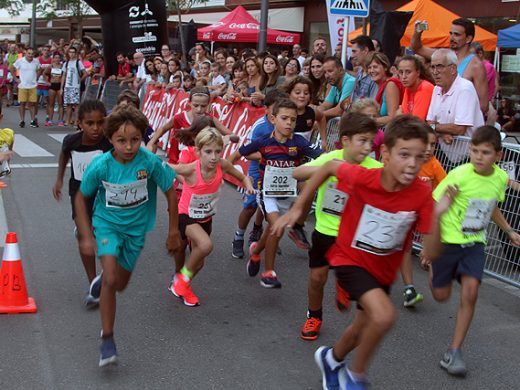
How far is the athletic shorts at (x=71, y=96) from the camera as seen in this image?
17875mm

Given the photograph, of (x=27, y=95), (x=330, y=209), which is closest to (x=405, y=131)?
(x=330, y=209)

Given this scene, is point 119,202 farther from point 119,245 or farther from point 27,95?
point 27,95

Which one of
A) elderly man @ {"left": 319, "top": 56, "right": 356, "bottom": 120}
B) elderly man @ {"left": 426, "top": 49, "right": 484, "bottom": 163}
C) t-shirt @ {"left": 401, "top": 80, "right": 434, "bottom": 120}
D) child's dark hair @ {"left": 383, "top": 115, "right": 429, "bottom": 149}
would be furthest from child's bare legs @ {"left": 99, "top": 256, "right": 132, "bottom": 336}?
elderly man @ {"left": 319, "top": 56, "right": 356, "bottom": 120}

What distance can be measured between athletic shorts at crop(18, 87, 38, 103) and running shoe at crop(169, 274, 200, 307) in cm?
1364

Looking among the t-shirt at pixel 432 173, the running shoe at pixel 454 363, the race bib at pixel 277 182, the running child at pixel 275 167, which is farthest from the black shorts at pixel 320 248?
the t-shirt at pixel 432 173

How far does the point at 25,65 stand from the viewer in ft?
60.6

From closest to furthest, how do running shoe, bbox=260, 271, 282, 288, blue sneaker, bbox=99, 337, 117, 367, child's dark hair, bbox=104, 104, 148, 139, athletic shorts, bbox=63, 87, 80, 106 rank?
blue sneaker, bbox=99, 337, 117, 367, child's dark hair, bbox=104, 104, 148, 139, running shoe, bbox=260, 271, 282, 288, athletic shorts, bbox=63, 87, 80, 106

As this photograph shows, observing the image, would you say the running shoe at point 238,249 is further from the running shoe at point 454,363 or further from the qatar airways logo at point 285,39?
the qatar airways logo at point 285,39

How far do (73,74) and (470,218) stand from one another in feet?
49.0

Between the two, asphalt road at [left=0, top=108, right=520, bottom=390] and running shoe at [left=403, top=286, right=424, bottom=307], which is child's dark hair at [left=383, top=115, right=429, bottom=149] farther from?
running shoe at [left=403, top=286, right=424, bottom=307]

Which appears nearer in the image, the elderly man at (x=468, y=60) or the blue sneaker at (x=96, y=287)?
the blue sneaker at (x=96, y=287)

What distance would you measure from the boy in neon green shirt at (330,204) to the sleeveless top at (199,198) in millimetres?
1174

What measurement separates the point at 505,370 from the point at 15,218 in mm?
5576

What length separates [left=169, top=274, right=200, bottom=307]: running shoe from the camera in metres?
5.59
